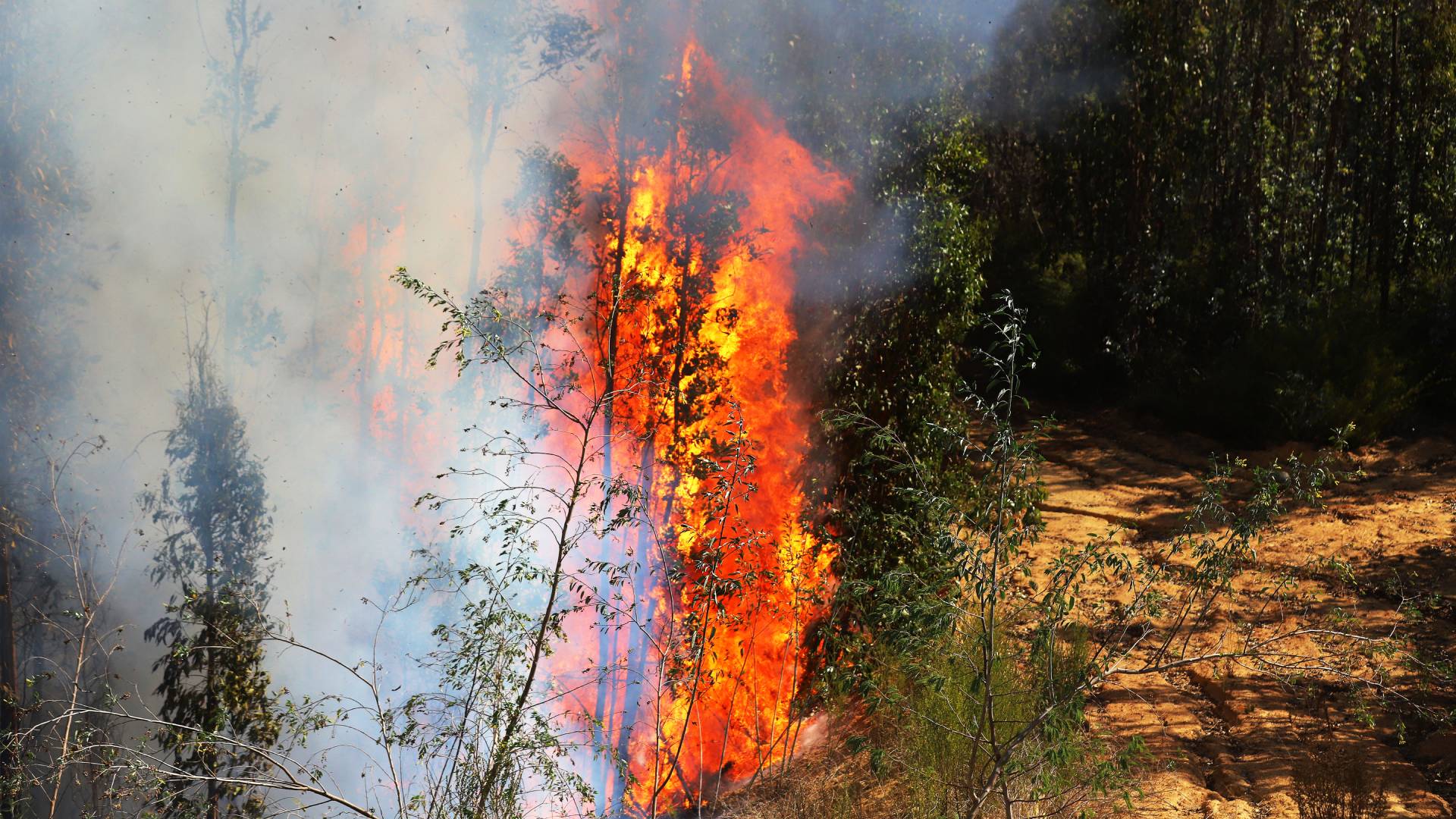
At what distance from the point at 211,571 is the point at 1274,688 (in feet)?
19.6

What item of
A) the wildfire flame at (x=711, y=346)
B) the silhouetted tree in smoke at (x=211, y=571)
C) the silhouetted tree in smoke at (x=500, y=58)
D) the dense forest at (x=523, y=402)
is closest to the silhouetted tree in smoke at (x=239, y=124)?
the dense forest at (x=523, y=402)

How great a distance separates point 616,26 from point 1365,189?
31.7 feet

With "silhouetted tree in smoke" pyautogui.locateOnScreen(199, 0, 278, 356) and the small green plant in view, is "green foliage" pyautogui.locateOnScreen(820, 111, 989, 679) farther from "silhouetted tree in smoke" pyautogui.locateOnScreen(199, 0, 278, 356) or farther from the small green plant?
"silhouetted tree in smoke" pyautogui.locateOnScreen(199, 0, 278, 356)

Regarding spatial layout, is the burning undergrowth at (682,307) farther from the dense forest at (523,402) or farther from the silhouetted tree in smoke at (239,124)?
the silhouetted tree in smoke at (239,124)

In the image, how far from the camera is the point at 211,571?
5914 millimetres

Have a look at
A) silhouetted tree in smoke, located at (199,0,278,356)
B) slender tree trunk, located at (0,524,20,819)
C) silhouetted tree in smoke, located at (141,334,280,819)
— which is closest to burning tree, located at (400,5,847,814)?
silhouetted tree in smoke, located at (199,0,278,356)

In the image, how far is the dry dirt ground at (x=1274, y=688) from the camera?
17.7 ft

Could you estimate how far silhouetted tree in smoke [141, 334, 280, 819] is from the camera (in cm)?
586

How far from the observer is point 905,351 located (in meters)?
6.44

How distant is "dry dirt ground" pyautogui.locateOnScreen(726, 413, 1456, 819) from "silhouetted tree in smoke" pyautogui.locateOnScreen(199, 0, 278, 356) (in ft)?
12.1

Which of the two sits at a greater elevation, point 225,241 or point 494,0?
point 494,0

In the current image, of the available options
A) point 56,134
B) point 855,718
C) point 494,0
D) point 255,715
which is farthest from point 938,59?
point 255,715

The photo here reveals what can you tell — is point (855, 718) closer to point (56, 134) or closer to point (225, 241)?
point (225, 241)

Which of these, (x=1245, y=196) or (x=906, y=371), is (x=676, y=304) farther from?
(x=1245, y=196)
